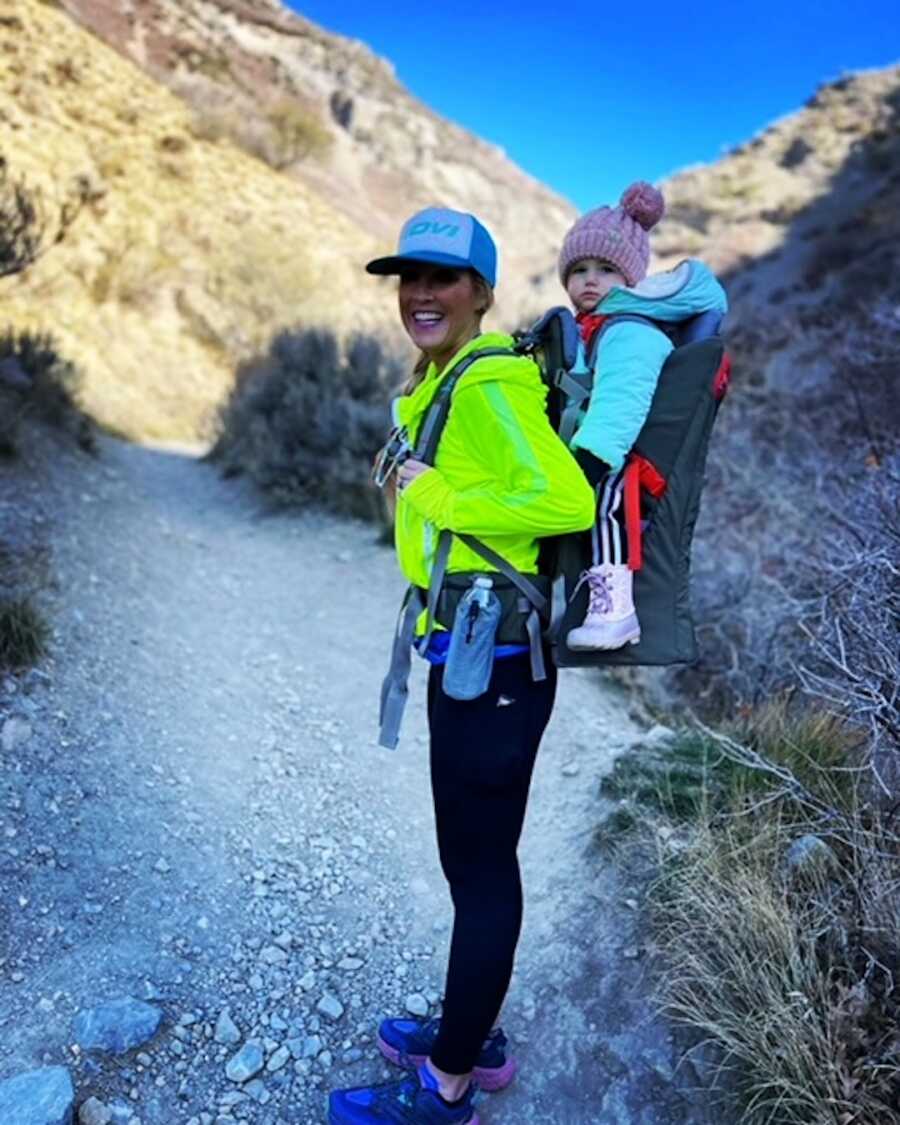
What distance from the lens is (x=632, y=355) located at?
64.9 inches

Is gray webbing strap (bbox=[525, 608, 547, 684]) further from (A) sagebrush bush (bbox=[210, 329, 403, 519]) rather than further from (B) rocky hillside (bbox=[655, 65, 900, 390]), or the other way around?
(B) rocky hillside (bbox=[655, 65, 900, 390])

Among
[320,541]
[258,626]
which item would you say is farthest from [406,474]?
[320,541]

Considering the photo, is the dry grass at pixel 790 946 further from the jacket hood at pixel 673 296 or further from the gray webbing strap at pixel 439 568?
the jacket hood at pixel 673 296

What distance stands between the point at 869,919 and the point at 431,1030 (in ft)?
3.81

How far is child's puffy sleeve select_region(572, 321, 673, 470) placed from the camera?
1603 millimetres

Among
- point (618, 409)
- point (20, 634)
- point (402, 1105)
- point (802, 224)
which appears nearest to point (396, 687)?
point (618, 409)

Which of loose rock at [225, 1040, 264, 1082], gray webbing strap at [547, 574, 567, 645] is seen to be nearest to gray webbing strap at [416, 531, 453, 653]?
gray webbing strap at [547, 574, 567, 645]

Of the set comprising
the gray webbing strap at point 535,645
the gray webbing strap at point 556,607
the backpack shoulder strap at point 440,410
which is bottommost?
the gray webbing strap at point 535,645

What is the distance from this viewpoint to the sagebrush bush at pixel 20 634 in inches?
127

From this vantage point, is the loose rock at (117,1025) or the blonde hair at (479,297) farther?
the loose rock at (117,1025)

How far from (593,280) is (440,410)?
25.4 inches

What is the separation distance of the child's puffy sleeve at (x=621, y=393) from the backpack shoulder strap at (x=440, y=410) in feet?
0.68

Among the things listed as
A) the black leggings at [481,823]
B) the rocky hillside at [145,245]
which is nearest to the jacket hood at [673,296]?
the black leggings at [481,823]

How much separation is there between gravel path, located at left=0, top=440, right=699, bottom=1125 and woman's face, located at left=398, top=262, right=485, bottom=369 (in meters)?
1.82
